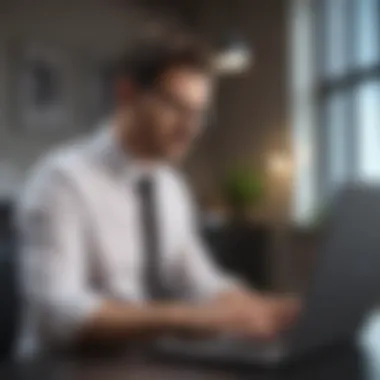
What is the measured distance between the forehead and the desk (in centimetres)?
44

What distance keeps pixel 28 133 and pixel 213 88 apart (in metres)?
0.31

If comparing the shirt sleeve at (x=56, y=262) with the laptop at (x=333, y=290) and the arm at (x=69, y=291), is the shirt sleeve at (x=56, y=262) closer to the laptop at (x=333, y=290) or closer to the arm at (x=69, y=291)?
the arm at (x=69, y=291)

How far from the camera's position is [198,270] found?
150 cm

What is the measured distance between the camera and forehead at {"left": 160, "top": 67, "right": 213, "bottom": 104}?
1.45 m

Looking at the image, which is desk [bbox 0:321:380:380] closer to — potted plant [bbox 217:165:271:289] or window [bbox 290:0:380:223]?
potted plant [bbox 217:165:271:289]

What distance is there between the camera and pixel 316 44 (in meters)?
1.89

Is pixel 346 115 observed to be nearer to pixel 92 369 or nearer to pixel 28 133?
pixel 28 133

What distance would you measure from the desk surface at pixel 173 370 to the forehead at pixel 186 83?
1.44 ft

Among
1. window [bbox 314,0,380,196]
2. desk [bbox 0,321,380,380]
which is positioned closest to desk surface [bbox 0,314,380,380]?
desk [bbox 0,321,380,380]

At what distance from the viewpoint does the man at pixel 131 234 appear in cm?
130

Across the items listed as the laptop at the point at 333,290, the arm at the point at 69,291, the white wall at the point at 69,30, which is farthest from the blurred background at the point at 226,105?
the laptop at the point at 333,290

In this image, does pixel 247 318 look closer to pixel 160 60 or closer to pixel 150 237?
pixel 150 237

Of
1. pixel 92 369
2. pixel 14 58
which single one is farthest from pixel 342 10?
pixel 92 369

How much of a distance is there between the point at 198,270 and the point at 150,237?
0.31 ft
